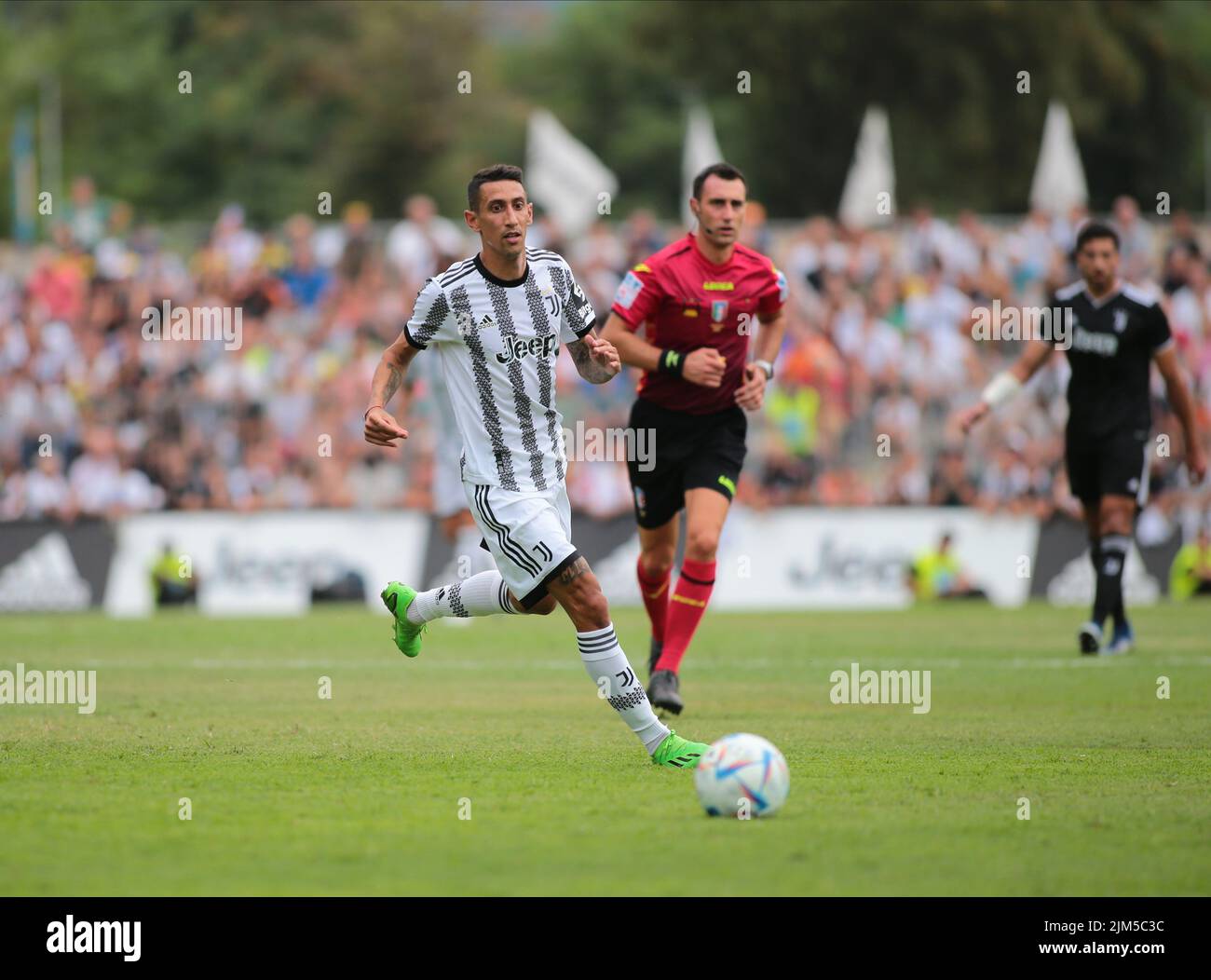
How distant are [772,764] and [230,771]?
2.73 m

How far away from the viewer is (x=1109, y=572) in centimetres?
1437

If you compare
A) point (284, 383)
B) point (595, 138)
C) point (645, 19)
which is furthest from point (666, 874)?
point (595, 138)

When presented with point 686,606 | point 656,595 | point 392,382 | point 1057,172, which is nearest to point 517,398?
point 392,382

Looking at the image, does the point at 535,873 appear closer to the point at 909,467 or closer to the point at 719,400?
the point at 719,400

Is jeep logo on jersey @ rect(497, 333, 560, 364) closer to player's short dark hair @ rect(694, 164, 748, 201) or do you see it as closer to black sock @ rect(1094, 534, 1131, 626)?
player's short dark hair @ rect(694, 164, 748, 201)

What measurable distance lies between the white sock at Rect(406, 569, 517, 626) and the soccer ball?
2.44 metres

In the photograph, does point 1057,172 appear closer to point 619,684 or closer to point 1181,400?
point 1181,400

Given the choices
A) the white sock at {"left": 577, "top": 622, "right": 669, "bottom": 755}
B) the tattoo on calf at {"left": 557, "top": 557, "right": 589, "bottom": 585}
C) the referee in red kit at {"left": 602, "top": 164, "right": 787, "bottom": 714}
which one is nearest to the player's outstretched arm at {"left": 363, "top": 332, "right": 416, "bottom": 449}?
the tattoo on calf at {"left": 557, "top": 557, "right": 589, "bottom": 585}

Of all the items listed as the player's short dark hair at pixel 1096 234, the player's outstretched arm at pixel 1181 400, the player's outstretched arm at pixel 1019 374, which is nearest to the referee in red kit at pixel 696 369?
the player's outstretched arm at pixel 1019 374

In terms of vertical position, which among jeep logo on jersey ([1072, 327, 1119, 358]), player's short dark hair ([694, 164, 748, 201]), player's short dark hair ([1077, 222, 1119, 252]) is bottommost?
jeep logo on jersey ([1072, 327, 1119, 358])

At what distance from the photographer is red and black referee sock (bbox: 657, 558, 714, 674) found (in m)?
10.7

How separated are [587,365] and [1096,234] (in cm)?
629

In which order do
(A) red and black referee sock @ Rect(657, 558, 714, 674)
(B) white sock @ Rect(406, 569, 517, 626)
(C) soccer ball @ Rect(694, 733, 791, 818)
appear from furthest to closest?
(A) red and black referee sock @ Rect(657, 558, 714, 674)
(B) white sock @ Rect(406, 569, 517, 626)
(C) soccer ball @ Rect(694, 733, 791, 818)

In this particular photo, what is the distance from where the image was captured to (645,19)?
46625 millimetres
